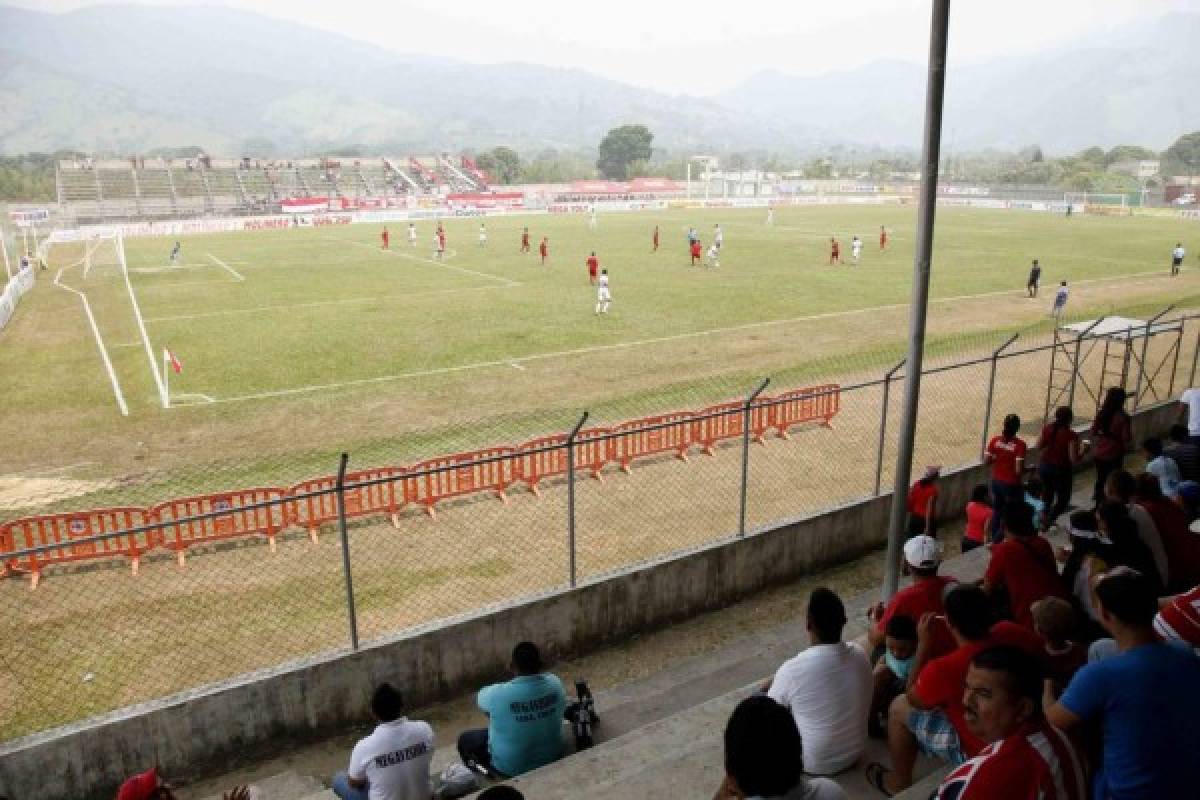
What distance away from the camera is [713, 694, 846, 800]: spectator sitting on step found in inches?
123

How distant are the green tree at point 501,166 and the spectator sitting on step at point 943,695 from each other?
159 metres

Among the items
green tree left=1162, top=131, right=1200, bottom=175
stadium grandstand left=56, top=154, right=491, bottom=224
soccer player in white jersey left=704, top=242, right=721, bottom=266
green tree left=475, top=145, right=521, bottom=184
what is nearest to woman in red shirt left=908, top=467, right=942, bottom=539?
soccer player in white jersey left=704, top=242, right=721, bottom=266

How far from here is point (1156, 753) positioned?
3.57 meters

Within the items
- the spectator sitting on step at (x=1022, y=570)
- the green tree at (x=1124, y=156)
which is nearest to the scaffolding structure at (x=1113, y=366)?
the spectator sitting on step at (x=1022, y=570)

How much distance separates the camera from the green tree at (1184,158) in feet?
548

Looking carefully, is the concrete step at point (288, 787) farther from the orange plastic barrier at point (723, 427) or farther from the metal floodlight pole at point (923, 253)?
Answer: the orange plastic barrier at point (723, 427)

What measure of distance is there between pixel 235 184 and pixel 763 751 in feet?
412

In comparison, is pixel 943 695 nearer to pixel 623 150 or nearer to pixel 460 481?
pixel 460 481

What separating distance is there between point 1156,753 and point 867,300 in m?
30.5

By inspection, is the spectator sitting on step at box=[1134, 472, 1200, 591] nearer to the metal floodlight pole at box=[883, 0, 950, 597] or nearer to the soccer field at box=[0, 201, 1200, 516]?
the metal floodlight pole at box=[883, 0, 950, 597]

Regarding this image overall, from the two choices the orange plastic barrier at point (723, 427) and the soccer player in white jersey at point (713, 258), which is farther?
the soccer player in white jersey at point (713, 258)

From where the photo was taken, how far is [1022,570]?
619 centimetres

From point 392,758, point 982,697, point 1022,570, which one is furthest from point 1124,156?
point 392,758

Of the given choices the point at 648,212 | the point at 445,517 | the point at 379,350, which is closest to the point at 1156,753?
the point at 445,517
